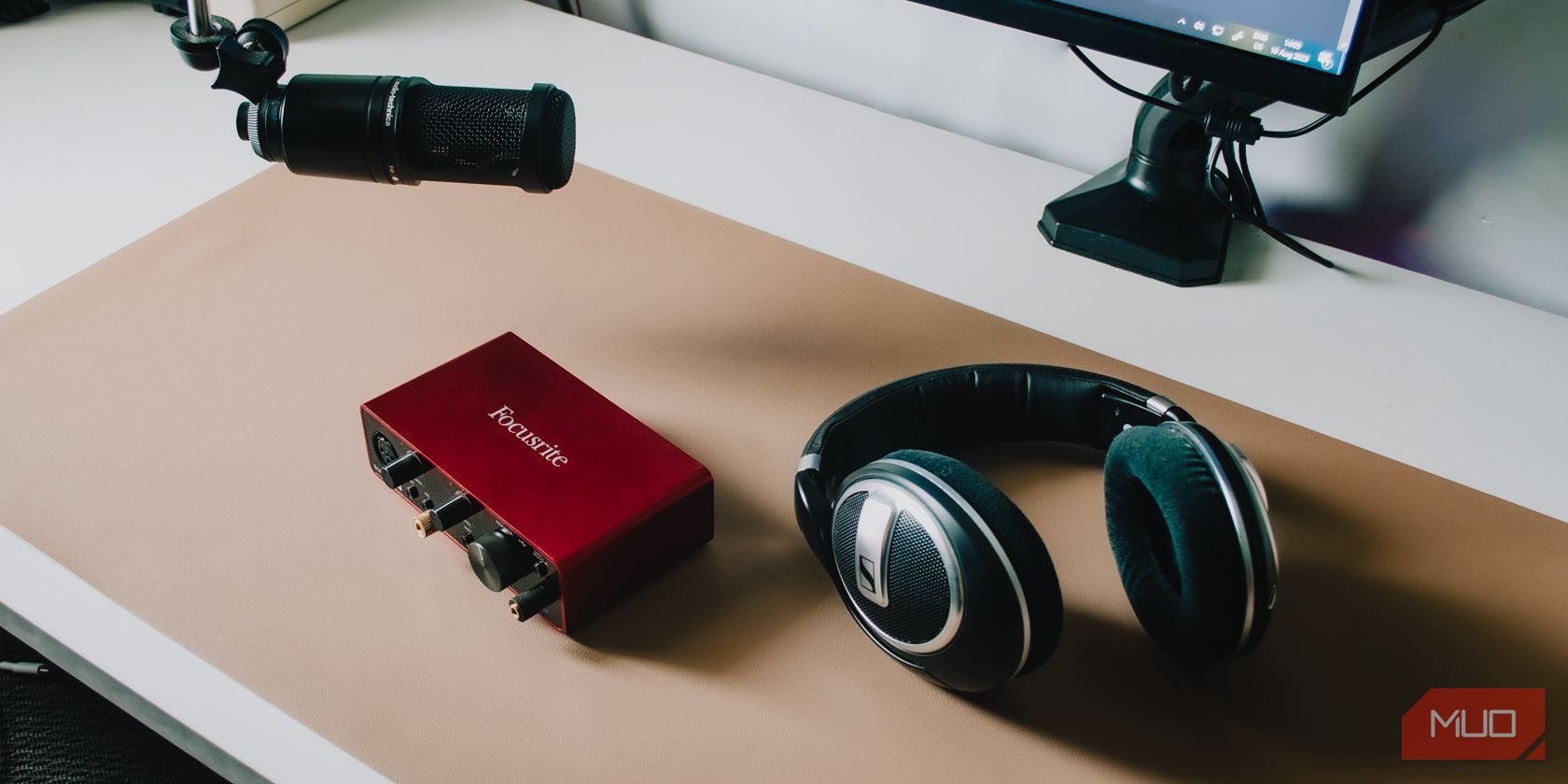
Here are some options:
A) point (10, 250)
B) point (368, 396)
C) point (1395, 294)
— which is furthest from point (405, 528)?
point (1395, 294)

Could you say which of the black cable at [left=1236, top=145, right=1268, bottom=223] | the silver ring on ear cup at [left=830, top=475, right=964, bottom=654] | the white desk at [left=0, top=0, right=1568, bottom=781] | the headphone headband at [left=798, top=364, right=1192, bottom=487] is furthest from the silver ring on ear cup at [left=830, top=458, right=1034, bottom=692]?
the black cable at [left=1236, top=145, right=1268, bottom=223]

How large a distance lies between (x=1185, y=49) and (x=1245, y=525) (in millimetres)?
328

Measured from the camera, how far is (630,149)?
3.20 feet

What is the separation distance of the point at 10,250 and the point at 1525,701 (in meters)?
Result: 0.93

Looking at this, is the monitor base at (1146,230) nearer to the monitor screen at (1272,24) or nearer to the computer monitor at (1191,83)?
the computer monitor at (1191,83)

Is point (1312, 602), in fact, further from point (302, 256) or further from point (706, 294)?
point (302, 256)

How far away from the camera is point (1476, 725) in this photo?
0.58 m

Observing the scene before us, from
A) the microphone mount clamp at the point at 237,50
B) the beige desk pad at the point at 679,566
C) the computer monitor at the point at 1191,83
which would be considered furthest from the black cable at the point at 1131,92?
the microphone mount clamp at the point at 237,50

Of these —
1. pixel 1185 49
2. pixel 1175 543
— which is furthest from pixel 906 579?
→ pixel 1185 49

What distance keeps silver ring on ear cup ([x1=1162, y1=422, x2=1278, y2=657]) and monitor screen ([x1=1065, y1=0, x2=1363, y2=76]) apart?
27 centimetres

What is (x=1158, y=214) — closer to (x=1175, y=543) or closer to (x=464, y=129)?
(x=1175, y=543)

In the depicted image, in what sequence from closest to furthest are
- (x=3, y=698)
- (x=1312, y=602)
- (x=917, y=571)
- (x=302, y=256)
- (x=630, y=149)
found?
A: (x=917, y=571) < (x=1312, y=602) < (x=3, y=698) < (x=302, y=256) < (x=630, y=149)

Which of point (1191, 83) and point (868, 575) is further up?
point (1191, 83)

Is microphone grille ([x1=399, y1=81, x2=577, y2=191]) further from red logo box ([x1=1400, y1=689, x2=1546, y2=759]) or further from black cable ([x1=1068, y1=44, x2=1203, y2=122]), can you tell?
red logo box ([x1=1400, y1=689, x2=1546, y2=759])
